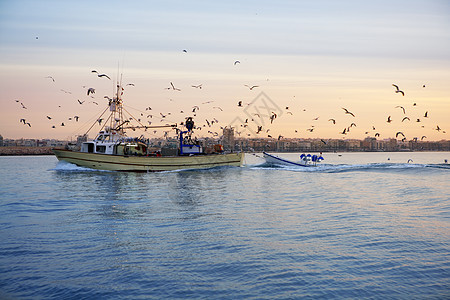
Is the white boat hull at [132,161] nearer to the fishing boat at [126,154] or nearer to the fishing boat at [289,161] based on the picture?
the fishing boat at [126,154]

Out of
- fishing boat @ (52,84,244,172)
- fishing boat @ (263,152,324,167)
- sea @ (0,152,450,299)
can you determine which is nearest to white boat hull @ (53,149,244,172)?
fishing boat @ (52,84,244,172)

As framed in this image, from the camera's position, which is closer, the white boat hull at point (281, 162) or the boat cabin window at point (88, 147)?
the boat cabin window at point (88, 147)

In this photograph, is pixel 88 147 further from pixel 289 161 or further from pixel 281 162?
pixel 289 161

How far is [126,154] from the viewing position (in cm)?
4456

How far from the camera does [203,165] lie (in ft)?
166

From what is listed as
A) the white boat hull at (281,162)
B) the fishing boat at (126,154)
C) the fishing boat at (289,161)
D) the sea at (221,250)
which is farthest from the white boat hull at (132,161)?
the sea at (221,250)

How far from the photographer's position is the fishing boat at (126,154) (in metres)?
44.3

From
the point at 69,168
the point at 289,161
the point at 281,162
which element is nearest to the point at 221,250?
the point at 69,168

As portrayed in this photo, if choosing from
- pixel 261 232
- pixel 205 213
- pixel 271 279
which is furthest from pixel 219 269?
pixel 205 213

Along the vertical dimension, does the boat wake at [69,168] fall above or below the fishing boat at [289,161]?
below

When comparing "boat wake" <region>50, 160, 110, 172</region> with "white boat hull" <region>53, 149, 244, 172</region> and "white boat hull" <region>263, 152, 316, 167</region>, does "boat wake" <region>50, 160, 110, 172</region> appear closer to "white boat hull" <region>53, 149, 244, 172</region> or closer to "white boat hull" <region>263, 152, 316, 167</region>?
"white boat hull" <region>53, 149, 244, 172</region>

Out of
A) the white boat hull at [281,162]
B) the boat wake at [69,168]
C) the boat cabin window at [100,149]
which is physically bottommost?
the boat wake at [69,168]

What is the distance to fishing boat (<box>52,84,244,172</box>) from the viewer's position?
44312 millimetres

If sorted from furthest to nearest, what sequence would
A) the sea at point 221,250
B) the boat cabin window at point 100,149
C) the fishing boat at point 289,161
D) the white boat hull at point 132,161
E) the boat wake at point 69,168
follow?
the fishing boat at point 289,161, the boat wake at point 69,168, the boat cabin window at point 100,149, the white boat hull at point 132,161, the sea at point 221,250
